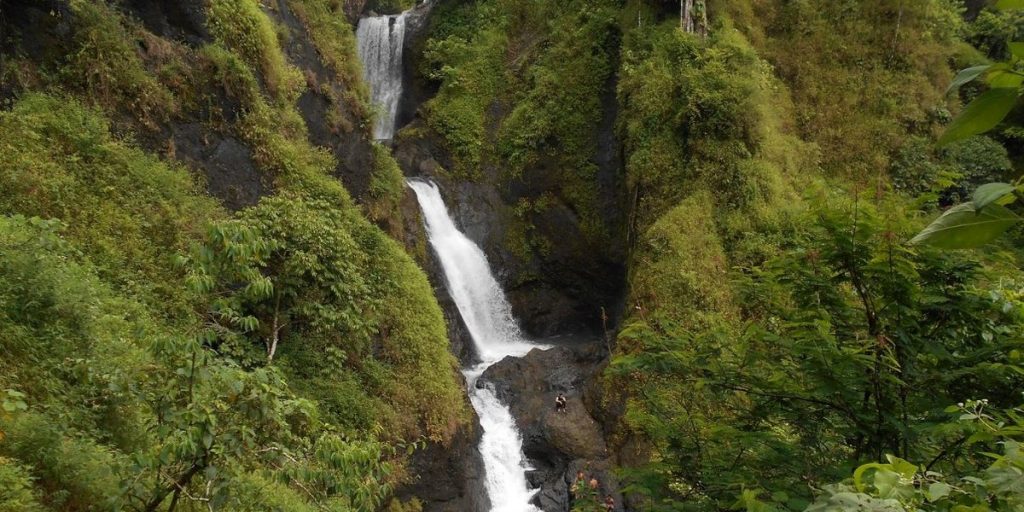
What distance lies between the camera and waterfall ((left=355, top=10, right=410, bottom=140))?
2062 cm

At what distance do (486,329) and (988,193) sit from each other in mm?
13857

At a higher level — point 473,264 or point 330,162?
point 330,162

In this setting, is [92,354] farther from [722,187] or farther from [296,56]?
[722,187]

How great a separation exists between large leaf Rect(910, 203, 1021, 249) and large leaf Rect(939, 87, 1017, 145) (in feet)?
0.37

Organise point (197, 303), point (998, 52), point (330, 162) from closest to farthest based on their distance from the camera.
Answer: point (197, 303) < point (330, 162) < point (998, 52)

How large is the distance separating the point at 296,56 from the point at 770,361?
1118cm

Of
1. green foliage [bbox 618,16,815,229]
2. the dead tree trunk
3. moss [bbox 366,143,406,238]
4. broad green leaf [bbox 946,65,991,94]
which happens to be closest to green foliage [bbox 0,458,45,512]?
broad green leaf [bbox 946,65,991,94]

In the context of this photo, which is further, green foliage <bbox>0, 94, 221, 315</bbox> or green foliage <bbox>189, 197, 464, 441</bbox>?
green foliage <bbox>189, 197, 464, 441</bbox>

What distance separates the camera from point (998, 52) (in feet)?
51.2

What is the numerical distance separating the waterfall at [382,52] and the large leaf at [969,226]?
20.9 m

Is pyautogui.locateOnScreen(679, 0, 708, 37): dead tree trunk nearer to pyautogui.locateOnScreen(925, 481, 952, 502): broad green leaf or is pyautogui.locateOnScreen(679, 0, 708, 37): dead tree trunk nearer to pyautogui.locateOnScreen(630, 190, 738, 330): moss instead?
pyautogui.locateOnScreen(630, 190, 738, 330): moss

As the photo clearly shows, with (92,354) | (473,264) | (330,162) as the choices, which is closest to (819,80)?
(473,264)

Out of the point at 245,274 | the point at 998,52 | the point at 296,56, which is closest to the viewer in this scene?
the point at 245,274

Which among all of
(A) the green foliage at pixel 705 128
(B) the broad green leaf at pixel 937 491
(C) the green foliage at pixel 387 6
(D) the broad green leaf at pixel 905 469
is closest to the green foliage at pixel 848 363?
(D) the broad green leaf at pixel 905 469
